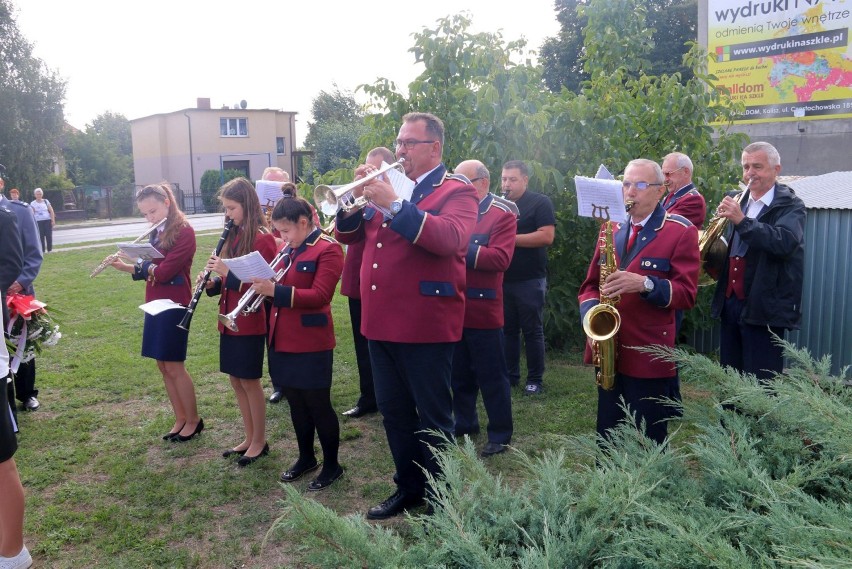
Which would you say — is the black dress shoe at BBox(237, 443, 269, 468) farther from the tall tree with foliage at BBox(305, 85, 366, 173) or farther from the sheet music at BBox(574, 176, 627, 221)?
the tall tree with foliage at BBox(305, 85, 366, 173)

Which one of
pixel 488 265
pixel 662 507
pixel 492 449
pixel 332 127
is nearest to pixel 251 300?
pixel 488 265

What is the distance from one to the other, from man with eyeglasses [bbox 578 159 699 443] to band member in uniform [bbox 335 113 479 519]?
749 millimetres

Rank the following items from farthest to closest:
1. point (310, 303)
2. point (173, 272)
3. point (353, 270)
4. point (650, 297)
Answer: point (353, 270)
point (173, 272)
point (310, 303)
point (650, 297)

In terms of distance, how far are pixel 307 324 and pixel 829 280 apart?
469 cm

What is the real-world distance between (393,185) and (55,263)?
15.1 m

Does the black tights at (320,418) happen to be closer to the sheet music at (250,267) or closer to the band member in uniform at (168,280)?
the sheet music at (250,267)

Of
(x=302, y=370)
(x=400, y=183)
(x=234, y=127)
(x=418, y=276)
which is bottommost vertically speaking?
(x=302, y=370)

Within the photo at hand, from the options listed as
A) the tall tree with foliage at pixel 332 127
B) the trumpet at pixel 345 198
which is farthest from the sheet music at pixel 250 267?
the tall tree with foliage at pixel 332 127

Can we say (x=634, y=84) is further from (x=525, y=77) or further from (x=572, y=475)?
(x=572, y=475)

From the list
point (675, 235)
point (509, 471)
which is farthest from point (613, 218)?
point (509, 471)

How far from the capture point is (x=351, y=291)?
19.0 ft

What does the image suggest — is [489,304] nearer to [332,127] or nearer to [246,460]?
[246,460]

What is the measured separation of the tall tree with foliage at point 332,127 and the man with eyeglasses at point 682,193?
1305 inches

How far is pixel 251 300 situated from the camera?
181 inches
